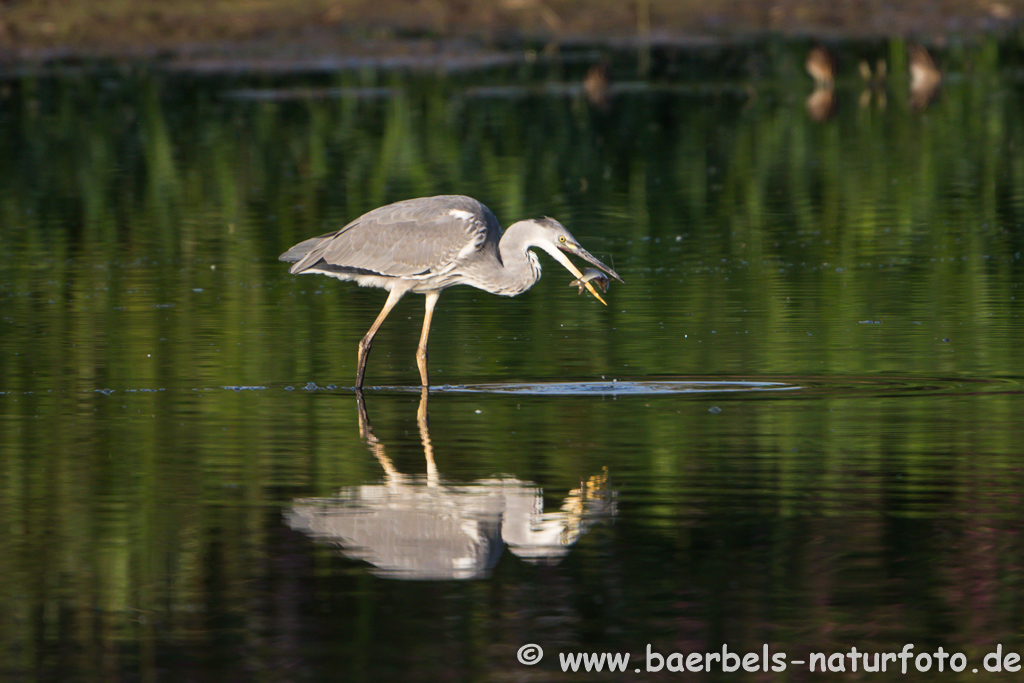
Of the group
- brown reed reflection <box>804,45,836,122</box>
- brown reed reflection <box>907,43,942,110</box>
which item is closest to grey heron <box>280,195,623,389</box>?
brown reed reflection <box>804,45,836,122</box>

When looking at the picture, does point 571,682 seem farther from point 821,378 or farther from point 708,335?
point 708,335

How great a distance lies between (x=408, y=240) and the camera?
40.3ft

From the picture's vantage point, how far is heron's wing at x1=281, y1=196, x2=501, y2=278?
12.2m

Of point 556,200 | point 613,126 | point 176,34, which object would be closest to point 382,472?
point 556,200

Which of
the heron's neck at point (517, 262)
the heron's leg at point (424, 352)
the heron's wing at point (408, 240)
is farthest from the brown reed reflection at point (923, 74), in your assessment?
the heron's neck at point (517, 262)

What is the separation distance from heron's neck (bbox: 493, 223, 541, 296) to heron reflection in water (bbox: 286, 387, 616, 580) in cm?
304

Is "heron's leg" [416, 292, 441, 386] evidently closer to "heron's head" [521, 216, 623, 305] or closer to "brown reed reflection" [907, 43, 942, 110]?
"heron's head" [521, 216, 623, 305]

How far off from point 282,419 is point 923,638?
186 inches

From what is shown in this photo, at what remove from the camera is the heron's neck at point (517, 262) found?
11977 mm

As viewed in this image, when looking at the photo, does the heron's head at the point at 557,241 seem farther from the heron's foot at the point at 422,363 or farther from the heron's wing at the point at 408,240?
the heron's foot at the point at 422,363

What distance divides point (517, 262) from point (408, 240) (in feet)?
2.30

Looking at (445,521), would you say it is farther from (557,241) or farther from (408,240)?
(408,240)

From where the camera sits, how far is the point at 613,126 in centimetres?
2728

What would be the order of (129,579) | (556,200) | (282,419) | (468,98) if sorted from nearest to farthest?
(129,579) → (282,419) → (556,200) → (468,98)
